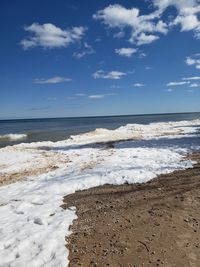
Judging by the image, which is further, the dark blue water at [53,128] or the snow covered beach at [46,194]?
the dark blue water at [53,128]

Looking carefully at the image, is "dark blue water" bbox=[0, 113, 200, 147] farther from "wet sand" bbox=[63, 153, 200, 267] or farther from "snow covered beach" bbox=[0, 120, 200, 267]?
"wet sand" bbox=[63, 153, 200, 267]

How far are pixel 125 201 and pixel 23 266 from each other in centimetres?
334

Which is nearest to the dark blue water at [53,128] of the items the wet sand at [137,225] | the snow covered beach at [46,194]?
the snow covered beach at [46,194]

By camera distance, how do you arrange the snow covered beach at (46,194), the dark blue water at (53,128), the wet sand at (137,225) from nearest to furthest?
the wet sand at (137,225) → the snow covered beach at (46,194) → the dark blue water at (53,128)

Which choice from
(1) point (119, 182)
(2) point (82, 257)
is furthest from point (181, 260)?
(1) point (119, 182)

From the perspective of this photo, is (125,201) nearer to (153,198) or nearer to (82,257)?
(153,198)

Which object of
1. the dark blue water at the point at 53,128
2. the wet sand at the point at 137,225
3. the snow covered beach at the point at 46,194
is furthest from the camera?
A: the dark blue water at the point at 53,128

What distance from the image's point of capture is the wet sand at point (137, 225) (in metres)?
4.89

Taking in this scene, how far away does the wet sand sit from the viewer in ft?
16.0

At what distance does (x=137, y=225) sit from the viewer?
6016 millimetres

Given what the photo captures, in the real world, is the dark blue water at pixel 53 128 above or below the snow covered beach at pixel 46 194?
below

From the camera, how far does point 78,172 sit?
11.1 metres

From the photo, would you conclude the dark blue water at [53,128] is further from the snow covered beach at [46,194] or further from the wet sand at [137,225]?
the wet sand at [137,225]

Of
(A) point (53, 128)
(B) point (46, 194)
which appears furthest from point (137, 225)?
(A) point (53, 128)
